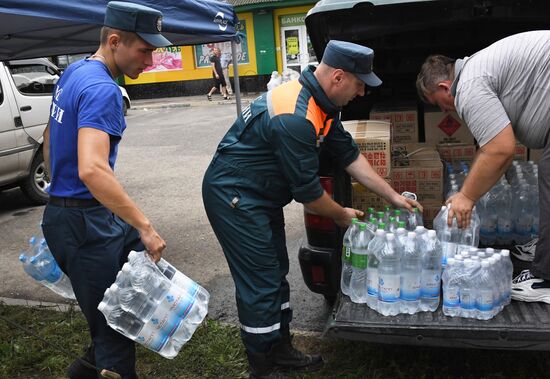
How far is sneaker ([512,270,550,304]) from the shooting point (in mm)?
2793

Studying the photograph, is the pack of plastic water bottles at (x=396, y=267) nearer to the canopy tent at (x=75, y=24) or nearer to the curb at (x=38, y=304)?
the canopy tent at (x=75, y=24)

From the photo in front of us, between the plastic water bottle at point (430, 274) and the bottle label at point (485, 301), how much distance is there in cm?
24

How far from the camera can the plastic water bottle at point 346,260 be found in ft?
10.3

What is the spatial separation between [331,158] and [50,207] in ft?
5.46

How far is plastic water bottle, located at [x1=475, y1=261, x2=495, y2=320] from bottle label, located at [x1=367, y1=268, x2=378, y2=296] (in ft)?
1.68

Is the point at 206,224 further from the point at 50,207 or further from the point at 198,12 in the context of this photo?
the point at 50,207

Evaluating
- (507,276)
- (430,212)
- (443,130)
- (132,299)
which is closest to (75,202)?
(132,299)

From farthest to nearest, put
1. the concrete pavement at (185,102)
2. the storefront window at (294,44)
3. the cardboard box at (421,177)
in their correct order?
the storefront window at (294,44) → the concrete pavement at (185,102) → the cardboard box at (421,177)

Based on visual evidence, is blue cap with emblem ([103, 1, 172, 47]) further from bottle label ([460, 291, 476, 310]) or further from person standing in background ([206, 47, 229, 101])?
person standing in background ([206, 47, 229, 101])

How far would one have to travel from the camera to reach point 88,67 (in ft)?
8.87

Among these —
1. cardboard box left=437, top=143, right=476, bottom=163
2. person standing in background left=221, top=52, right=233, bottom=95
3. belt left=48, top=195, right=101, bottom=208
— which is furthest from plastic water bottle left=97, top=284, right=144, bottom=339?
person standing in background left=221, top=52, right=233, bottom=95

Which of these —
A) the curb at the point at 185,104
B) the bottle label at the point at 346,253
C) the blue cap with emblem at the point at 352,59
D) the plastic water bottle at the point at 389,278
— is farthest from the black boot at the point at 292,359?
the curb at the point at 185,104

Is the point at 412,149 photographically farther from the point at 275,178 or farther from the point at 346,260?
the point at 275,178

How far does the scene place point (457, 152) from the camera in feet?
14.3
